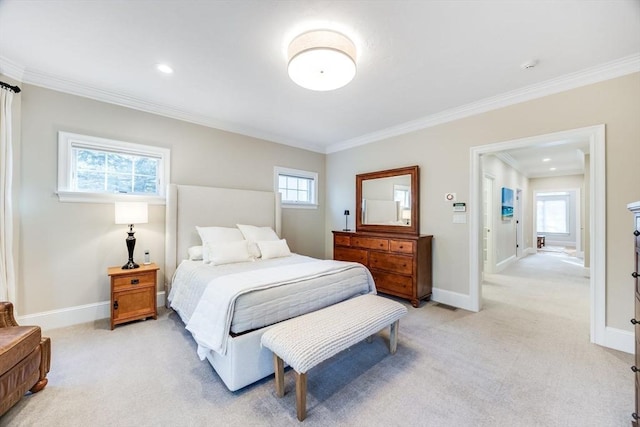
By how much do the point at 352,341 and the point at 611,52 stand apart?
10.7 ft

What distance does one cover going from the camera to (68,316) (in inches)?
108

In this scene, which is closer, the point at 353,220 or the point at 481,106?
the point at 481,106

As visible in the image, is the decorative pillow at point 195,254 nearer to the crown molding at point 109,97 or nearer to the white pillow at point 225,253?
the white pillow at point 225,253

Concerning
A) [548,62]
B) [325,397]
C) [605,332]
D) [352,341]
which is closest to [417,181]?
[548,62]

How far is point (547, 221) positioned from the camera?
33.3 feet

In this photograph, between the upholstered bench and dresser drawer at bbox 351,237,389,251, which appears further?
dresser drawer at bbox 351,237,389,251

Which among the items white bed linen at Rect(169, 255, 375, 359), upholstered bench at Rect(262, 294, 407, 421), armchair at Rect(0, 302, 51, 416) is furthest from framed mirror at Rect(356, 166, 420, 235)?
armchair at Rect(0, 302, 51, 416)

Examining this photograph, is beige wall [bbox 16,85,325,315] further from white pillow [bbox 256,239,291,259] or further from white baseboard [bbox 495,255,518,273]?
white baseboard [bbox 495,255,518,273]

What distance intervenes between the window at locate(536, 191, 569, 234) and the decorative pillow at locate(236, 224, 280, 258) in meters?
10.6

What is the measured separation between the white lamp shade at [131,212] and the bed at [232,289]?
37cm

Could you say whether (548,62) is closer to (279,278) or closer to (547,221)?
(279,278)

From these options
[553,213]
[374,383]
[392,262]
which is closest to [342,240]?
[392,262]

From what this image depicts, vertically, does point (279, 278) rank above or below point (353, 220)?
below

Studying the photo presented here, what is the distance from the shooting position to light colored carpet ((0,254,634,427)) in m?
1.54
